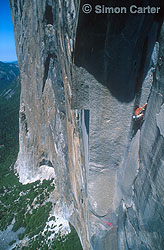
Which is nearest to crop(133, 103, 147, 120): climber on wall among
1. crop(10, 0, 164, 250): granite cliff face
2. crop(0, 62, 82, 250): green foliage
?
crop(10, 0, 164, 250): granite cliff face

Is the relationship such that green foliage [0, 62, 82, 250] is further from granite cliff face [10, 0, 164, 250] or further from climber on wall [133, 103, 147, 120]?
climber on wall [133, 103, 147, 120]

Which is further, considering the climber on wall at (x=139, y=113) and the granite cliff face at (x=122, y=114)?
the climber on wall at (x=139, y=113)

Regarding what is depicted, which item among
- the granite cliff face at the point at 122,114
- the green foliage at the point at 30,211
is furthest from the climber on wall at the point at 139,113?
the green foliage at the point at 30,211

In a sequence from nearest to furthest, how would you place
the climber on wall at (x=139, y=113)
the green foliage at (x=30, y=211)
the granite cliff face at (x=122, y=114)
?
1. the granite cliff face at (x=122, y=114)
2. the climber on wall at (x=139, y=113)
3. the green foliage at (x=30, y=211)

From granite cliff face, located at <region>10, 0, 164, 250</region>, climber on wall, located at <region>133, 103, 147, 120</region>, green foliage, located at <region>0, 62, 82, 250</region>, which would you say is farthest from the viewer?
green foliage, located at <region>0, 62, 82, 250</region>

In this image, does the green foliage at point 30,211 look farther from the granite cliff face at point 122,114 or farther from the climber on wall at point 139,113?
the climber on wall at point 139,113

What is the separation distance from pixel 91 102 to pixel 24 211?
13466 mm

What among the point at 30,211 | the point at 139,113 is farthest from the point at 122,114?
the point at 30,211

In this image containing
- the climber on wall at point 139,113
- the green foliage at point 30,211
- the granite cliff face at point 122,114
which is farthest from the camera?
the green foliage at point 30,211

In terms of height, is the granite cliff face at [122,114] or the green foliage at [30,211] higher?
the granite cliff face at [122,114]

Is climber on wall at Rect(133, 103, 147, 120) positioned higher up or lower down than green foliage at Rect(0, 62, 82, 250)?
higher up

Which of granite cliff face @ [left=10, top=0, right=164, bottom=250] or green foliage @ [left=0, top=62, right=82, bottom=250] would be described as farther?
green foliage @ [left=0, top=62, right=82, bottom=250]

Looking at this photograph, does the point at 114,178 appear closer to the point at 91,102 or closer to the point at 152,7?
the point at 91,102

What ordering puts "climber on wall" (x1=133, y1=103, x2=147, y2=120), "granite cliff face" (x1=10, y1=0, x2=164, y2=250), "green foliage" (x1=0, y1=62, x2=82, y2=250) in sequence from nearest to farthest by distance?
"granite cliff face" (x1=10, y1=0, x2=164, y2=250) → "climber on wall" (x1=133, y1=103, x2=147, y2=120) → "green foliage" (x1=0, y1=62, x2=82, y2=250)
